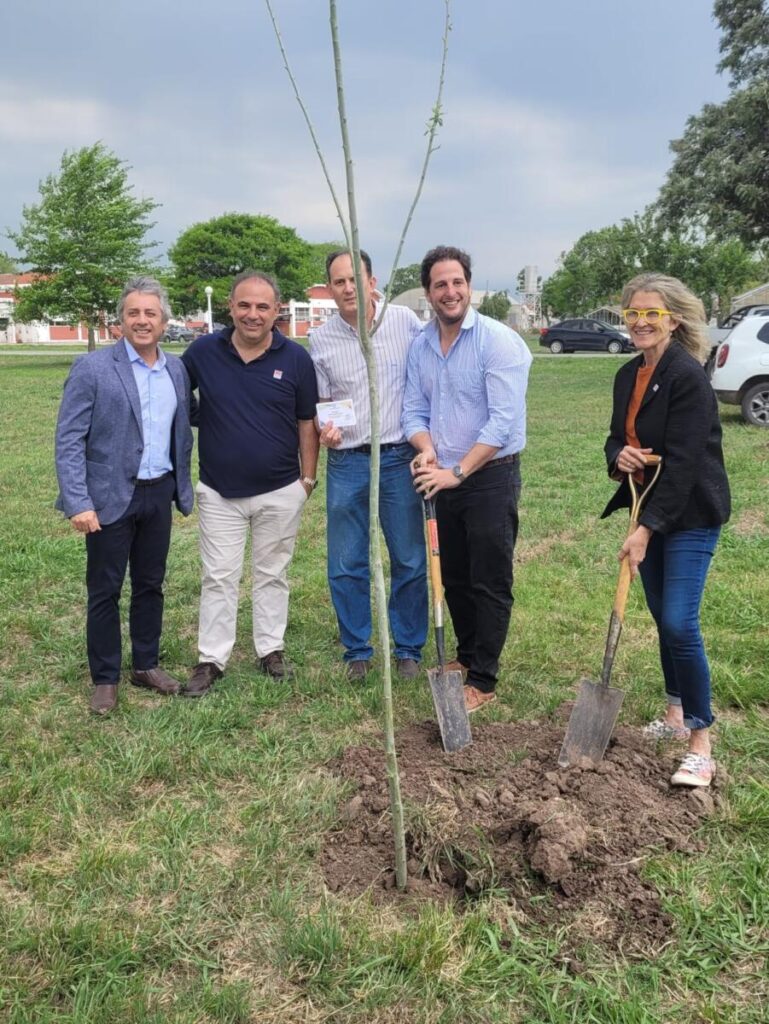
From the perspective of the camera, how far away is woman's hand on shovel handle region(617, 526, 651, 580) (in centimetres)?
316

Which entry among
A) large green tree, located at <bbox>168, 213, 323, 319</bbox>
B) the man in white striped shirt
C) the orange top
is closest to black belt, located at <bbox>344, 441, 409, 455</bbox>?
the man in white striped shirt

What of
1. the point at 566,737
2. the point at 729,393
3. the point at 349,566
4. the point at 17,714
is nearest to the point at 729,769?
the point at 566,737

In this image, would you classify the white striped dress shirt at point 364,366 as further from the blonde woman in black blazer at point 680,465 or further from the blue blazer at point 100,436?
the blonde woman in black blazer at point 680,465

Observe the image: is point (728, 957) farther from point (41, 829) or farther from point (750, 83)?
point (750, 83)

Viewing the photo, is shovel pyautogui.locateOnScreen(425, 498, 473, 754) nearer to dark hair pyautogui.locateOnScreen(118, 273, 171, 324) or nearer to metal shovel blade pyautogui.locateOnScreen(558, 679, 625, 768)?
metal shovel blade pyautogui.locateOnScreen(558, 679, 625, 768)

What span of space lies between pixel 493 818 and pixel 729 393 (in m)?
11.5

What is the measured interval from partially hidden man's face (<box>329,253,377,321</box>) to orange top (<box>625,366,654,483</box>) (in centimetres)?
129

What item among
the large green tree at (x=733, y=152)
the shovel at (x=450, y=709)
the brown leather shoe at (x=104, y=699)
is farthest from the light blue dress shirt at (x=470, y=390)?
the large green tree at (x=733, y=152)

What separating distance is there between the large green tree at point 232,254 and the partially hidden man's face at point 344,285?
60.2 metres

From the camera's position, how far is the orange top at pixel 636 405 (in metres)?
3.27

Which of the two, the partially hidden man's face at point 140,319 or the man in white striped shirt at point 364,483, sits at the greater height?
the partially hidden man's face at point 140,319

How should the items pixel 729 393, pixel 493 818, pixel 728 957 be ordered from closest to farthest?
pixel 728 957 → pixel 493 818 → pixel 729 393

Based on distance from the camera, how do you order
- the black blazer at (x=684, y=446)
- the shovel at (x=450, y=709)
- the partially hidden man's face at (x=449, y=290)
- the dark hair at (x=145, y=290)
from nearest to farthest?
1. the black blazer at (x=684, y=446)
2. the shovel at (x=450, y=709)
3. the partially hidden man's face at (x=449, y=290)
4. the dark hair at (x=145, y=290)

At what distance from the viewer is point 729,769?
134 inches
